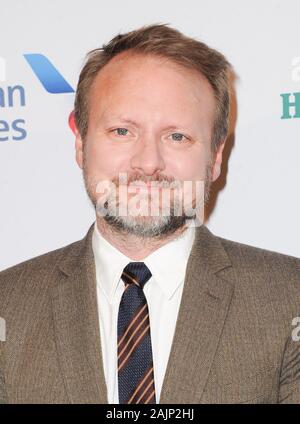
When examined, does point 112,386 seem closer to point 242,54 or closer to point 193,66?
point 193,66

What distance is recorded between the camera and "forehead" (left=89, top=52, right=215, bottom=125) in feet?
5.92

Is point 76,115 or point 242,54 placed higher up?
point 242,54

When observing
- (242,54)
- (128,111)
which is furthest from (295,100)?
(128,111)

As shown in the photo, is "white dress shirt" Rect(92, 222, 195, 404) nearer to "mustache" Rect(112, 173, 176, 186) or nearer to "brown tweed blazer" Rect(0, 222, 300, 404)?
"brown tweed blazer" Rect(0, 222, 300, 404)

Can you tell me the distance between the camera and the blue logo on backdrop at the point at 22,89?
86.6 inches

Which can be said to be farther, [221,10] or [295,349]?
[221,10]

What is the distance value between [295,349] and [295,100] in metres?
0.73

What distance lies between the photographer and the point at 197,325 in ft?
5.60

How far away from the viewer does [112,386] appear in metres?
1.70

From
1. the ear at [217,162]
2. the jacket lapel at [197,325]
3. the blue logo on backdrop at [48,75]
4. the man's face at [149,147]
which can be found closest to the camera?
the jacket lapel at [197,325]

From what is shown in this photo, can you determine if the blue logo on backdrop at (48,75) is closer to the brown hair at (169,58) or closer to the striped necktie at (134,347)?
the brown hair at (169,58)

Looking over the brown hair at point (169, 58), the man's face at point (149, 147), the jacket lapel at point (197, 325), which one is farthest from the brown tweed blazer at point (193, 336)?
the brown hair at point (169, 58)
